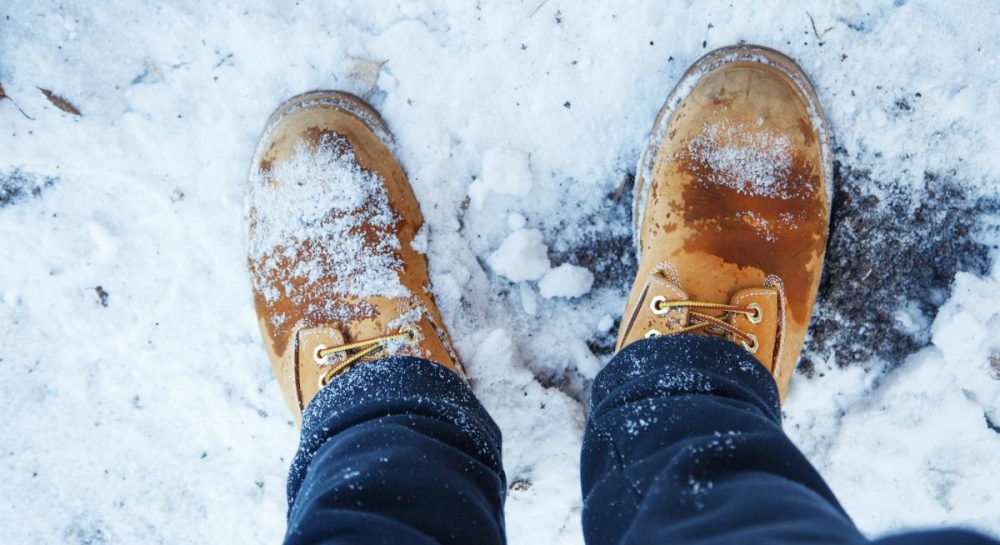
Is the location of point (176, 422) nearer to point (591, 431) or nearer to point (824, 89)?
point (591, 431)

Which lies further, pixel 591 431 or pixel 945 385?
pixel 945 385

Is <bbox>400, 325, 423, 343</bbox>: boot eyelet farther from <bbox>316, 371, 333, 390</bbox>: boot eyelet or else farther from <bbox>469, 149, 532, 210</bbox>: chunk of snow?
<bbox>469, 149, 532, 210</bbox>: chunk of snow

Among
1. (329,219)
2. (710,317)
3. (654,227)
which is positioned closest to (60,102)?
(329,219)

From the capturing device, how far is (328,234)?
4.23 feet

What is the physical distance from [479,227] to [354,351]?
37cm

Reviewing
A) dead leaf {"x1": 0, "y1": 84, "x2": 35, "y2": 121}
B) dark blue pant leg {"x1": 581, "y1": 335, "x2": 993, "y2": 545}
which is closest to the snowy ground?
dead leaf {"x1": 0, "y1": 84, "x2": 35, "y2": 121}

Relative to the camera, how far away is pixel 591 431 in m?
1.01

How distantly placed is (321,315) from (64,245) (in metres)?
0.62

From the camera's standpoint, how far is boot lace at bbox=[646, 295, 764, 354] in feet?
3.71

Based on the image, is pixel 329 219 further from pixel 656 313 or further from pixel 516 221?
pixel 656 313

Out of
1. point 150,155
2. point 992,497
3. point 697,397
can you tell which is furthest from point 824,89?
point 150,155

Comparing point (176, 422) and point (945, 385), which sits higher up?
point (176, 422)

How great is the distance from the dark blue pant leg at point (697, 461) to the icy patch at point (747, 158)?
13.8 inches

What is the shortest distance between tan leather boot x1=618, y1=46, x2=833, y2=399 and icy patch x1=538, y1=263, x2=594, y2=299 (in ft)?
0.49
